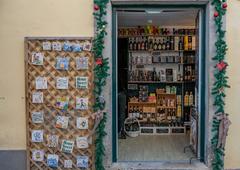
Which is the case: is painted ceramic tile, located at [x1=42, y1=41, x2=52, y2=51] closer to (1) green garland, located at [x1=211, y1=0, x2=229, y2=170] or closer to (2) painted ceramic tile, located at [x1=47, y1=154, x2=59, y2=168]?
(2) painted ceramic tile, located at [x1=47, y1=154, x2=59, y2=168]

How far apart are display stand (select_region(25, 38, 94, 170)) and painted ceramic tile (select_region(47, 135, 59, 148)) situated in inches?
1.5

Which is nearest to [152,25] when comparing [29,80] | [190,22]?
[190,22]

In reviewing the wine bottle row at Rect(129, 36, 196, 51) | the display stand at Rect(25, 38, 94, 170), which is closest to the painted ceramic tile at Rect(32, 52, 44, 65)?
the display stand at Rect(25, 38, 94, 170)

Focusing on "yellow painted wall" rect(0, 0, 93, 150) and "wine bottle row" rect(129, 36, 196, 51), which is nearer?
"yellow painted wall" rect(0, 0, 93, 150)

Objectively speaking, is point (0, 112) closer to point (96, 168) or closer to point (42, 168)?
point (42, 168)

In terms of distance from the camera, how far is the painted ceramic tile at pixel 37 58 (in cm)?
484

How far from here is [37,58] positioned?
4.84 metres

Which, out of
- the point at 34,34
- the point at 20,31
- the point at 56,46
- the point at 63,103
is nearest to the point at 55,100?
the point at 63,103

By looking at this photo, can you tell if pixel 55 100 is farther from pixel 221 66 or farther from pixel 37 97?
pixel 221 66

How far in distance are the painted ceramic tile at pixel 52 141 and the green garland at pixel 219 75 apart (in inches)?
86.6

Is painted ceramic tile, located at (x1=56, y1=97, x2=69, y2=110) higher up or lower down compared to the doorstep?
higher up

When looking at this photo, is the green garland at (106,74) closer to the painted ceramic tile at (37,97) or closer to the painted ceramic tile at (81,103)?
the painted ceramic tile at (81,103)

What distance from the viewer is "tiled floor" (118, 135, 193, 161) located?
5.56 m

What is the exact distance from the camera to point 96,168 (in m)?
4.86
